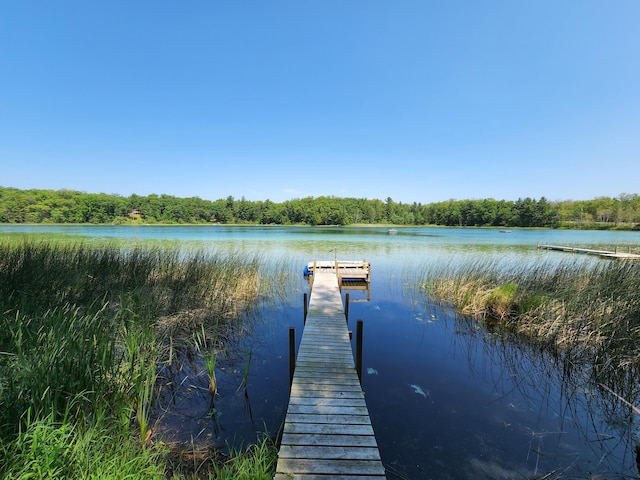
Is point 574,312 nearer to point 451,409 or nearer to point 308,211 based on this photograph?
point 451,409

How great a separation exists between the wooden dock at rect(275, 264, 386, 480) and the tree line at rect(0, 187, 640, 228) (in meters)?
76.0

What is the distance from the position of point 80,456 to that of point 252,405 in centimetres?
242

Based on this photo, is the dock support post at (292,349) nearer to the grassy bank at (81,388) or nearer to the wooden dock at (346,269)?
the grassy bank at (81,388)

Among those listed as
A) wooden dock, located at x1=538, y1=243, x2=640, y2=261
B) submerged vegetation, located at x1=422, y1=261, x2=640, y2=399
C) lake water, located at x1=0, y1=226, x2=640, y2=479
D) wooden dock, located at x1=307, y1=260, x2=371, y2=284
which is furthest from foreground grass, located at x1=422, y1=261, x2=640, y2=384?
wooden dock, located at x1=538, y1=243, x2=640, y2=261

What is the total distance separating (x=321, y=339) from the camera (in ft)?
18.6

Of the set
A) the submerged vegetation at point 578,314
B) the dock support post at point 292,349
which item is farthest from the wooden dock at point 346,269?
the dock support post at point 292,349

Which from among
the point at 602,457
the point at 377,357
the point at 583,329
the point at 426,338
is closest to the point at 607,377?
the point at 583,329

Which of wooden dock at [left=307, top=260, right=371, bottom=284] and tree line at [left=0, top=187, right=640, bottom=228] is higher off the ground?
tree line at [left=0, top=187, right=640, bottom=228]

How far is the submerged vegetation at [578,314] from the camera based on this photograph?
186 inches

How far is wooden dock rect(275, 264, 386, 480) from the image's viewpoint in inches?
98.9

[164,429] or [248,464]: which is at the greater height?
[248,464]

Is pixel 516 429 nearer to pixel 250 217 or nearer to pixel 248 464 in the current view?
pixel 248 464

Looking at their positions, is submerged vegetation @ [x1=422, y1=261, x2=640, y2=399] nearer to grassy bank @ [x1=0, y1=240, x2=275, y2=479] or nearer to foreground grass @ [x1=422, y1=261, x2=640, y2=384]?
foreground grass @ [x1=422, y1=261, x2=640, y2=384]

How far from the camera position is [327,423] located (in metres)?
3.14
